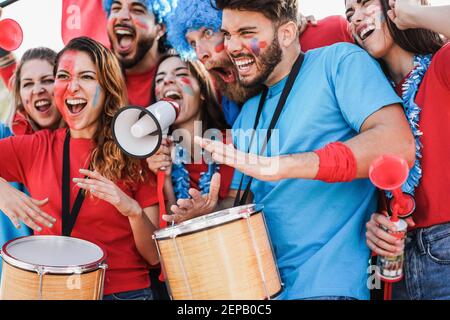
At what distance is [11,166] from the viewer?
300cm

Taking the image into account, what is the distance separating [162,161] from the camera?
2932 millimetres

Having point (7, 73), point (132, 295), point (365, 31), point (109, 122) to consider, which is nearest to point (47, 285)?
point (132, 295)

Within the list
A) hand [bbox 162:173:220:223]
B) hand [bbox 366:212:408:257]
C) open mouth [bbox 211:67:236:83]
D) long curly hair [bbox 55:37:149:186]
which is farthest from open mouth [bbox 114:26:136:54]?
hand [bbox 366:212:408:257]

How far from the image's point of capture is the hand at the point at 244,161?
213 centimetres

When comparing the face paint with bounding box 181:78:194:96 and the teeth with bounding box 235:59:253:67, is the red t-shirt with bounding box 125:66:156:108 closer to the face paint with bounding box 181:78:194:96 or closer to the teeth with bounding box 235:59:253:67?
the face paint with bounding box 181:78:194:96

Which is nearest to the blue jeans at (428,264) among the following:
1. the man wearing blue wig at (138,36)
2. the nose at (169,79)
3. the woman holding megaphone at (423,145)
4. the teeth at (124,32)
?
the woman holding megaphone at (423,145)

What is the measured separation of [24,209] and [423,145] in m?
1.80

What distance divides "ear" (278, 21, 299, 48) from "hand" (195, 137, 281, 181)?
29.1 inches

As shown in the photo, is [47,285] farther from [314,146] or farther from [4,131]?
[4,131]

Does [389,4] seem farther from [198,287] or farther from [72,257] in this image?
[72,257]

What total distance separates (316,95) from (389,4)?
20.2 inches

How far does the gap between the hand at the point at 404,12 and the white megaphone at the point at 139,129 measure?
107 centimetres

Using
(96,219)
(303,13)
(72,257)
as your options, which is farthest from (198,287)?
(303,13)

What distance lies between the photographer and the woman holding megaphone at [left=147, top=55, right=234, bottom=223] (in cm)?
299
